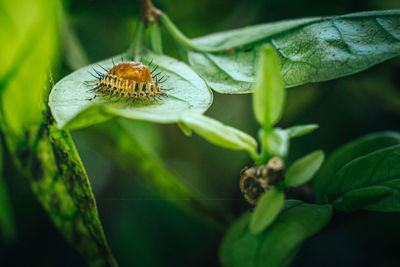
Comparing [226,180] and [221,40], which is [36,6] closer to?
[221,40]

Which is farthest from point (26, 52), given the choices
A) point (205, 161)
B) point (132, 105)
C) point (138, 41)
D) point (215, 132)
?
point (205, 161)

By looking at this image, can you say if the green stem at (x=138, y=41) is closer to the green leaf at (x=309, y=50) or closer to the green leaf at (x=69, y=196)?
the green leaf at (x=309, y=50)

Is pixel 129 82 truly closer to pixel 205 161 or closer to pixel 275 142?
pixel 275 142

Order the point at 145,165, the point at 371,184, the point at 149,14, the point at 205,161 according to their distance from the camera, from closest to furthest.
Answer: the point at 371,184 → the point at 149,14 → the point at 145,165 → the point at 205,161

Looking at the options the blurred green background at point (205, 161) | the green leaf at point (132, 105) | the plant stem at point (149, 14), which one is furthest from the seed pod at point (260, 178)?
the blurred green background at point (205, 161)

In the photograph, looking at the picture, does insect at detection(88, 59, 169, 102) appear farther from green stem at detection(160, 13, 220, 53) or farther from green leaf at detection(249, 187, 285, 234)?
green leaf at detection(249, 187, 285, 234)

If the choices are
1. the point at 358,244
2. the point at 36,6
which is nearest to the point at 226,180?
the point at 358,244
